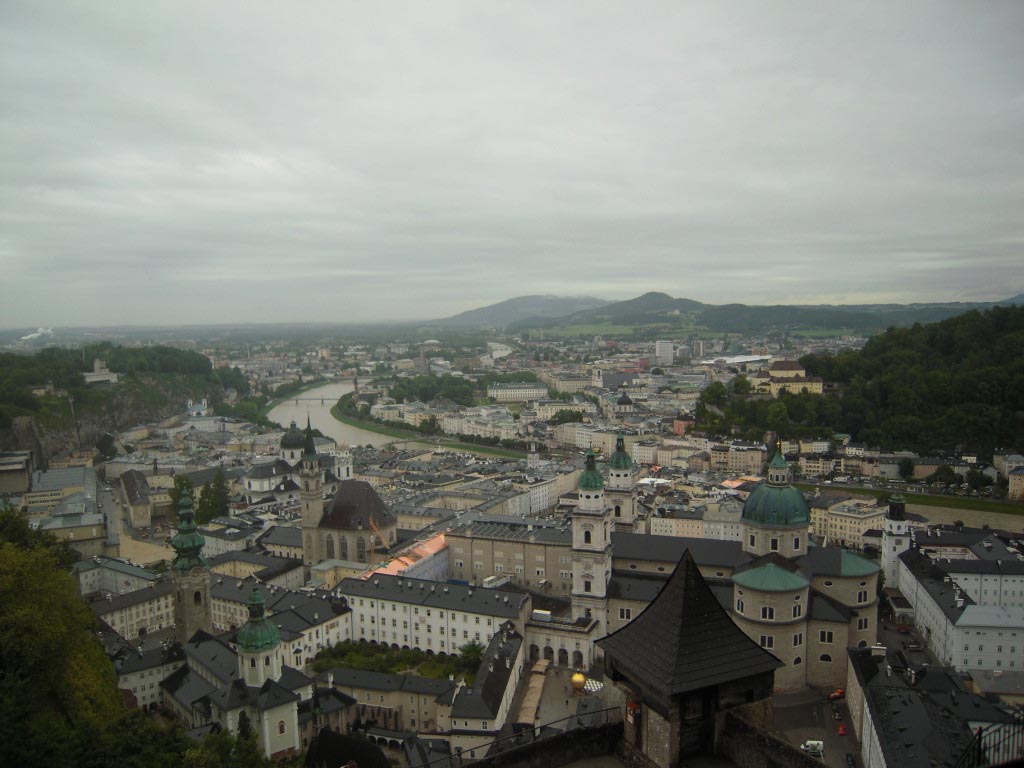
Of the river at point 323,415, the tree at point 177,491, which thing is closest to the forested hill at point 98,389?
the river at point 323,415

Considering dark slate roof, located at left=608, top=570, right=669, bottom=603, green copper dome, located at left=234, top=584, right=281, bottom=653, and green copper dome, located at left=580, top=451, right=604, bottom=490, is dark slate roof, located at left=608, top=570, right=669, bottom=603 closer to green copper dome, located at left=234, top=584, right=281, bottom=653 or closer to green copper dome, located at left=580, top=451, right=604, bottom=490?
green copper dome, located at left=580, top=451, right=604, bottom=490

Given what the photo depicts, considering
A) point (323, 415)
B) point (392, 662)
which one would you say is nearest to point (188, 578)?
point (392, 662)

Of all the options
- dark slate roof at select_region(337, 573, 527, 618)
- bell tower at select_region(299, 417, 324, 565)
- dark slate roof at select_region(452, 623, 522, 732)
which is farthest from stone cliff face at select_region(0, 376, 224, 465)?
dark slate roof at select_region(452, 623, 522, 732)

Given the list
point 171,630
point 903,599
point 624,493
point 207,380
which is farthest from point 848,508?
point 207,380

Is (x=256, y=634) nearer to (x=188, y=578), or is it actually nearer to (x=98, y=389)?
(x=188, y=578)

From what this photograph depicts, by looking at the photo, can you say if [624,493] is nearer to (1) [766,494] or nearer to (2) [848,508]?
(1) [766,494]
